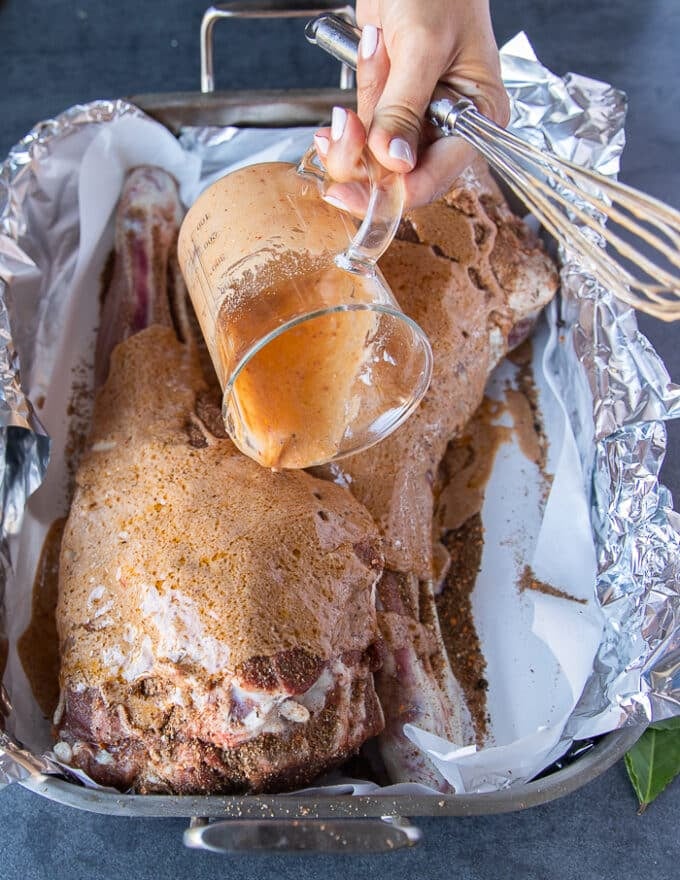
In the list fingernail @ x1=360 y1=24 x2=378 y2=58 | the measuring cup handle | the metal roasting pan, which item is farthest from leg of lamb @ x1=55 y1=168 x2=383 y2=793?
fingernail @ x1=360 y1=24 x2=378 y2=58

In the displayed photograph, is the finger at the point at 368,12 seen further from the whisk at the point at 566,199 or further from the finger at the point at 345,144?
the finger at the point at 345,144

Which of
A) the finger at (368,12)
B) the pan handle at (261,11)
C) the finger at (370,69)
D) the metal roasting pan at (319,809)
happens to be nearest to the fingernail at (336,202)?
the finger at (370,69)

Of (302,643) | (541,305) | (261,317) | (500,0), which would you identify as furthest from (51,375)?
(500,0)

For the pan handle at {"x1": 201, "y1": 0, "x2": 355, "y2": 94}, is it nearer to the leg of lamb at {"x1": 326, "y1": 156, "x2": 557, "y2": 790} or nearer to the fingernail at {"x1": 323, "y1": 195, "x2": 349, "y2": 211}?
the leg of lamb at {"x1": 326, "y1": 156, "x2": 557, "y2": 790}

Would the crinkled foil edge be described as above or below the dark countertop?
below

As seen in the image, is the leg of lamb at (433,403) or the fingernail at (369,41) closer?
the fingernail at (369,41)

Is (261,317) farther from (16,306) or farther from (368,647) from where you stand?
(16,306)
